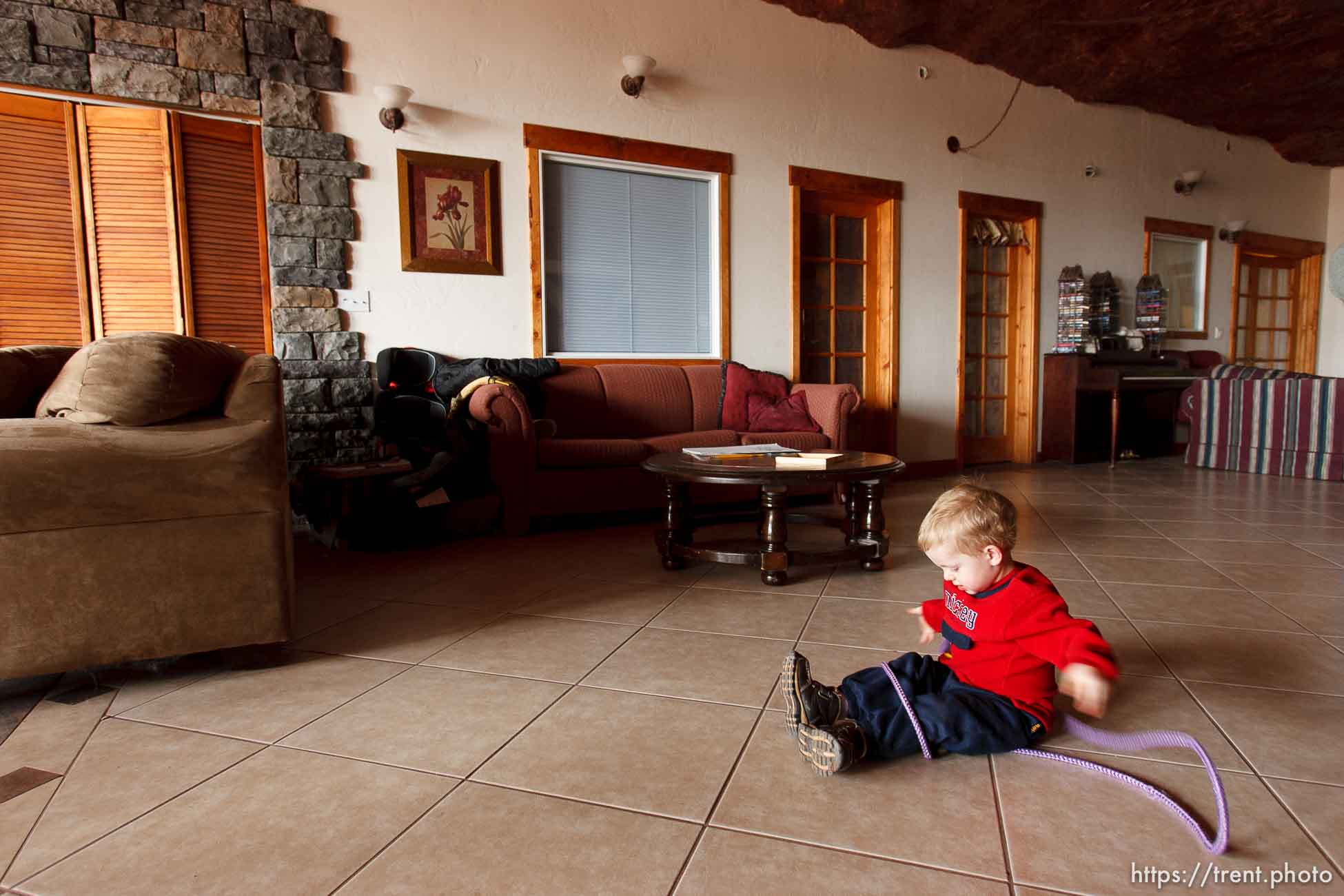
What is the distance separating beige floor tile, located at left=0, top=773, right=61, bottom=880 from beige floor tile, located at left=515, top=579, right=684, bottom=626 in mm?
1141

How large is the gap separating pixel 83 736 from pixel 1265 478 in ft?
19.7

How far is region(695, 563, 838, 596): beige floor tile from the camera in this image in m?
2.41

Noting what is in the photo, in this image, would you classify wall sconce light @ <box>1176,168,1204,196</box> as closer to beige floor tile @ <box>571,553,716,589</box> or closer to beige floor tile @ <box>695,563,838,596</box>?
beige floor tile @ <box>695,563,838,596</box>

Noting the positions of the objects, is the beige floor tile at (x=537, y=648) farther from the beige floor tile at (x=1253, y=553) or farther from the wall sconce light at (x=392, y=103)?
the wall sconce light at (x=392, y=103)

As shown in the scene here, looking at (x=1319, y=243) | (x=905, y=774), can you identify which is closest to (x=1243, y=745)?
(x=905, y=774)

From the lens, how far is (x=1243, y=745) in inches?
51.8

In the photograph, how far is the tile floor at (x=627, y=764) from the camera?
A: 3.30 ft

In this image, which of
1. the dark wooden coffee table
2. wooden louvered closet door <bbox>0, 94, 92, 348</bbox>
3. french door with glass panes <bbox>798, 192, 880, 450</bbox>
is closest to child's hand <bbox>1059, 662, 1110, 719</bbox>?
the dark wooden coffee table

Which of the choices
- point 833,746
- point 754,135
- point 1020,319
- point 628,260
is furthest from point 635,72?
point 833,746

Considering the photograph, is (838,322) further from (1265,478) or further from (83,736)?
(83,736)

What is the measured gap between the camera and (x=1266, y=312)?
7660 millimetres

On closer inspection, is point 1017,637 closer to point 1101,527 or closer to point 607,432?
point 1101,527

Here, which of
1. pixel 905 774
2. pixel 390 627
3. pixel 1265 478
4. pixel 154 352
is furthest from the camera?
pixel 1265 478

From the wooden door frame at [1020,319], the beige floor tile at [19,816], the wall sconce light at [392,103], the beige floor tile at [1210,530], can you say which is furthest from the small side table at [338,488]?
the wooden door frame at [1020,319]
